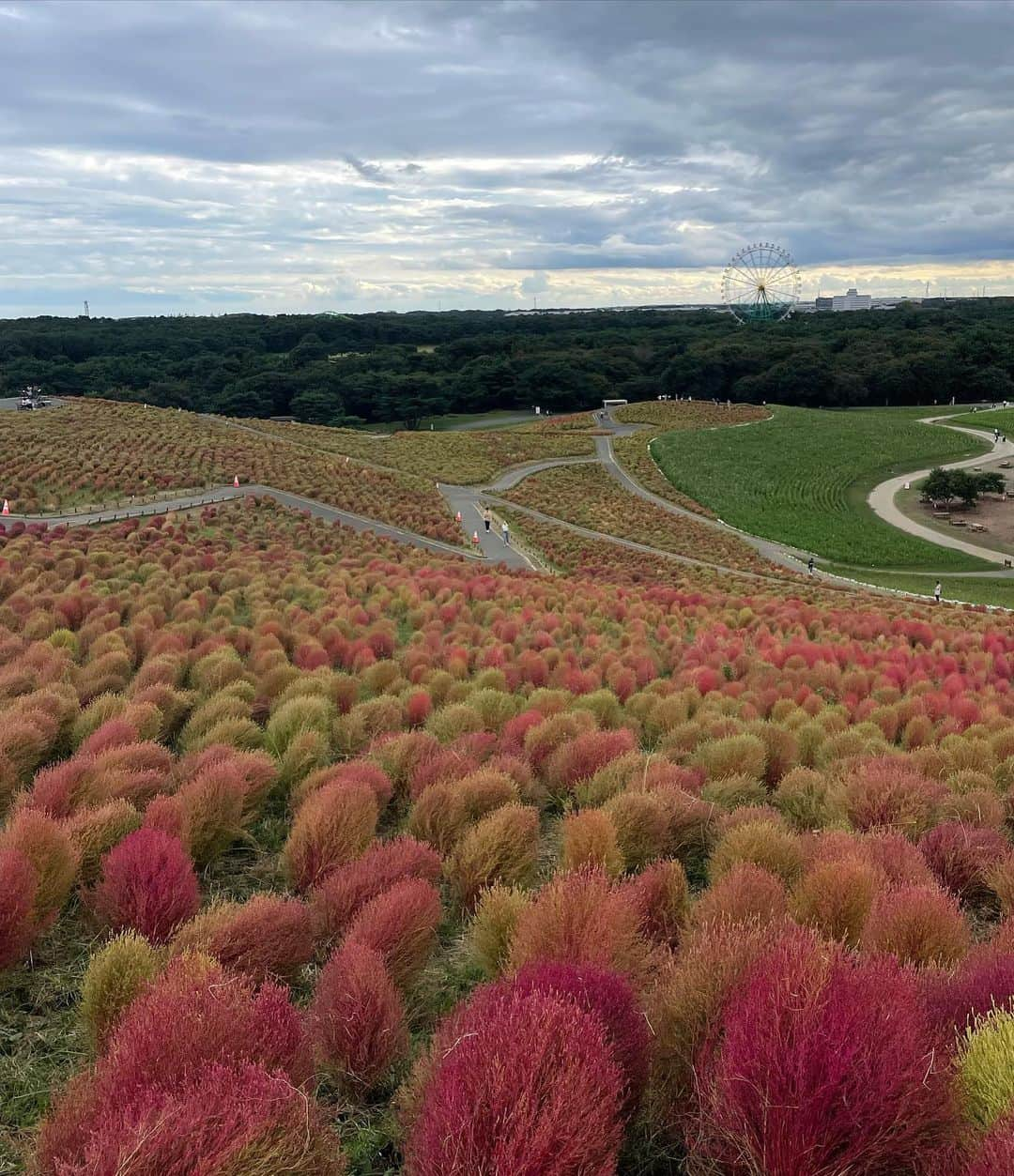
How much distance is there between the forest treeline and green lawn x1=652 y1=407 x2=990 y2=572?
973cm

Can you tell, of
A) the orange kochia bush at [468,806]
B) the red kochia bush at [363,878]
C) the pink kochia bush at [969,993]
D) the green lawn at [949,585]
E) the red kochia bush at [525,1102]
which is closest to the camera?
the red kochia bush at [525,1102]

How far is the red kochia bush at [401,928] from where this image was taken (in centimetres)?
420

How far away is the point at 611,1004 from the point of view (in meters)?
3.10

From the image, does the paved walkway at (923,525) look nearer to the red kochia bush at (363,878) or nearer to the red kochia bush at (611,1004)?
the red kochia bush at (363,878)

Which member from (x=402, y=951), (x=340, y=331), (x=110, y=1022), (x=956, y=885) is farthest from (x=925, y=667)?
(x=340, y=331)

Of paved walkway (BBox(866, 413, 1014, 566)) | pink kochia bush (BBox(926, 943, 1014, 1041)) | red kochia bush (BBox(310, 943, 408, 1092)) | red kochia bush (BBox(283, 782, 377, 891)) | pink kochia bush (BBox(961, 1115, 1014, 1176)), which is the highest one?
pink kochia bush (BBox(961, 1115, 1014, 1176))

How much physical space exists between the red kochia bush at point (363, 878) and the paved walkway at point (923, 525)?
41053 mm

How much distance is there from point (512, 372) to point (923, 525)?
57.1 meters

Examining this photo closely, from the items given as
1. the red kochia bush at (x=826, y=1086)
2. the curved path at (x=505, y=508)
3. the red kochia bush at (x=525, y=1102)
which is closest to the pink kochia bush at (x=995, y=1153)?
the red kochia bush at (x=826, y=1086)

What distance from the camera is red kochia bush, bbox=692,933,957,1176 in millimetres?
2357

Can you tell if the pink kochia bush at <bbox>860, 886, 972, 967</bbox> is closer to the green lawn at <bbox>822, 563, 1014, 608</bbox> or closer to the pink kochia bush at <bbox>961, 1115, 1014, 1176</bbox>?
the pink kochia bush at <bbox>961, 1115, 1014, 1176</bbox>

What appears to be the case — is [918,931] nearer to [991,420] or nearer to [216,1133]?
[216,1133]

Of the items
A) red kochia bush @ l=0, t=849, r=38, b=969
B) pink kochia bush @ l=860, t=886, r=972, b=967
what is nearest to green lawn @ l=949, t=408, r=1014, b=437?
pink kochia bush @ l=860, t=886, r=972, b=967

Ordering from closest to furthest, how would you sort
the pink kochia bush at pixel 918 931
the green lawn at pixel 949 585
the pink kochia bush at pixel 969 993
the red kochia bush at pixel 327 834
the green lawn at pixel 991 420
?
the pink kochia bush at pixel 969 993 → the pink kochia bush at pixel 918 931 → the red kochia bush at pixel 327 834 → the green lawn at pixel 949 585 → the green lawn at pixel 991 420
